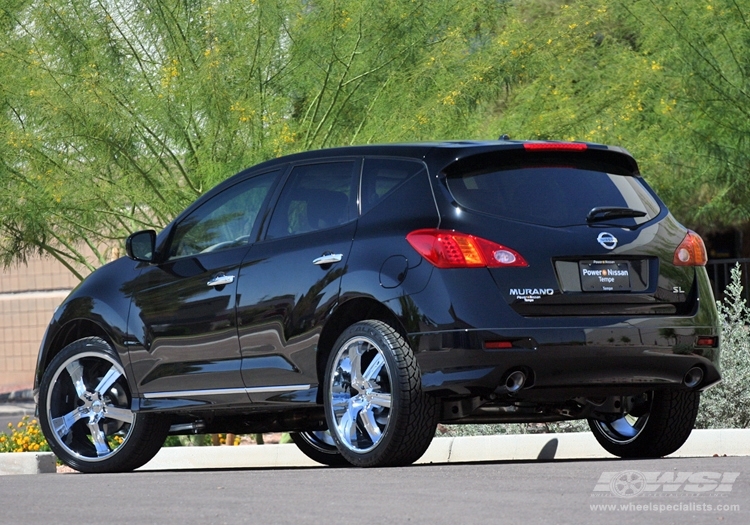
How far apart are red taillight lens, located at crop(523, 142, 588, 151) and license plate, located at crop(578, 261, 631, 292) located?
0.71 metres

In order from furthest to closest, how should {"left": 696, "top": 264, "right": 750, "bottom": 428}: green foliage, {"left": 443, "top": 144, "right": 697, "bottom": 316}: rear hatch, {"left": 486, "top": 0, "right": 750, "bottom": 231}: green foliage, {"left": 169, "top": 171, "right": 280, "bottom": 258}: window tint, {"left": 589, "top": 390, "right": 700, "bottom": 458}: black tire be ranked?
{"left": 486, "top": 0, "right": 750, "bottom": 231}: green foliage → {"left": 696, "top": 264, "right": 750, "bottom": 428}: green foliage → {"left": 169, "top": 171, "right": 280, "bottom": 258}: window tint → {"left": 589, "top": 390, "right": 700, "bottom": 458}: black tire → {"left": 443, "top": 144, "right": 697, "bottom": 316}: rear hatch

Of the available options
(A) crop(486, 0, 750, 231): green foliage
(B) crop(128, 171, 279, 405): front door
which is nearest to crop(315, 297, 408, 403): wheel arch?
(B) crop(128, 171, 279, 405): front door

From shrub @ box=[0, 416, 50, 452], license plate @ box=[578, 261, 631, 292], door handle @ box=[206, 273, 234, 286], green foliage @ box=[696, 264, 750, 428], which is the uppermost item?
door handle @ box=[206, 273, 234, 286]

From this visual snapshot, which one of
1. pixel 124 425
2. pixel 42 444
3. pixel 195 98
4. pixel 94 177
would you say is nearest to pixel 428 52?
pixel 195 98

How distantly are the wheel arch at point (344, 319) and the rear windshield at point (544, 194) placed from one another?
2.30ft

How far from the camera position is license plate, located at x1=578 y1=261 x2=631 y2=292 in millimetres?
7441

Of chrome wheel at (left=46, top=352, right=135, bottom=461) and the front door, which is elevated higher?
the front door

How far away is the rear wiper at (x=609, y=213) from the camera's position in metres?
7.64

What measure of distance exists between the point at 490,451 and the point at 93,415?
2.53m

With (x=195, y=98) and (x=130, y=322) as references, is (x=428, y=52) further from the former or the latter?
(x=130, y=322)

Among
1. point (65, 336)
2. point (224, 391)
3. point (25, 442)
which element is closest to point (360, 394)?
point (224, 391)

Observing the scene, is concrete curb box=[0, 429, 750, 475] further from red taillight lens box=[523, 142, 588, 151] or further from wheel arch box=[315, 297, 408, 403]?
red taillight lens box=[523, 142, 588, 151]

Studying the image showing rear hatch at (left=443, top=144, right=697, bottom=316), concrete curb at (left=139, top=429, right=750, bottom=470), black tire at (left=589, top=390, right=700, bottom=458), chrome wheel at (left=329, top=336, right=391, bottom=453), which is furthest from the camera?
concrete curb at (left=139, top=429, right=750, bottom=470)

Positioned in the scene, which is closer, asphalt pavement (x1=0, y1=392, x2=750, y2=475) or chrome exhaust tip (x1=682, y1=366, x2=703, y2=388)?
chrome exhaust tip (x1=682, y1=366, x2=703, y2=388)
